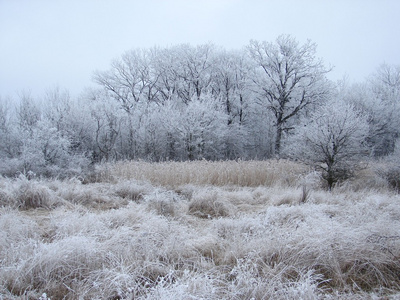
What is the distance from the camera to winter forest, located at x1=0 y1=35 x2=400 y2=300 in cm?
258

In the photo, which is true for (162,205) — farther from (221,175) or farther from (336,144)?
(336,144)

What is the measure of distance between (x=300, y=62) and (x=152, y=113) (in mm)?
13065

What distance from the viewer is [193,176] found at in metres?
9.15

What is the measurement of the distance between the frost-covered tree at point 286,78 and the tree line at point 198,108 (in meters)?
0.08

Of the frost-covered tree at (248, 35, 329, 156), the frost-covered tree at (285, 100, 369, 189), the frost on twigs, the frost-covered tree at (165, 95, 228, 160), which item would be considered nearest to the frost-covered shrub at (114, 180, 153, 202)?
the frost on twigs

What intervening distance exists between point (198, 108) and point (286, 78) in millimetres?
8120

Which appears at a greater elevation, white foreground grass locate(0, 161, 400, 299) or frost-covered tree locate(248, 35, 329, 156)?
frost-covered tree locate(248, 35, 329, 156)

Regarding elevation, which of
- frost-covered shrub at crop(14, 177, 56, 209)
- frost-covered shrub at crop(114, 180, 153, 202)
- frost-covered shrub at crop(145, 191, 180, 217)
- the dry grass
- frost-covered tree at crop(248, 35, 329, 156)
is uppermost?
frost-covered tree at crop(248, 35, 329, 156)

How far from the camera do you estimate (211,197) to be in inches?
219

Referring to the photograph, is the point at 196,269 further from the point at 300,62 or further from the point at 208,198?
the point at 300,62

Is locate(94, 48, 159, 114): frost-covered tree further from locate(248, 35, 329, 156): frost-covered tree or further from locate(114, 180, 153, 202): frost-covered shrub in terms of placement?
locate(114, 180, 153, 202): frost-covered shrub

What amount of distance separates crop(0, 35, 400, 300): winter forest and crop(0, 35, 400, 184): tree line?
13 centimetres

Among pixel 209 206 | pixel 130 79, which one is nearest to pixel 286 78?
pixel 130 79

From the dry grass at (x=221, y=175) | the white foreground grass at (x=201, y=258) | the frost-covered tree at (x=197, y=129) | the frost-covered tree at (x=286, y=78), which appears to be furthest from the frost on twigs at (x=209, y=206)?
the frost-covered tree at (x=286, y=78)
